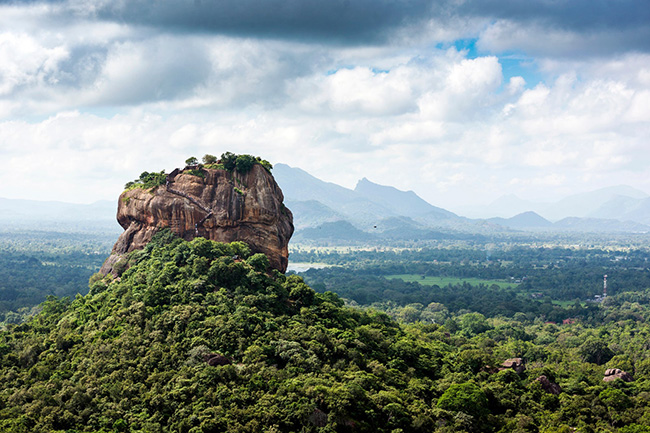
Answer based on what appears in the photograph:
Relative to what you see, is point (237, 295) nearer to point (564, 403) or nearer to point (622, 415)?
point (564, 403)

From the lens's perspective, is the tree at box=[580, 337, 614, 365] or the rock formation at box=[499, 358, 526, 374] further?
the tree at box=[580, 337, 614, 365]

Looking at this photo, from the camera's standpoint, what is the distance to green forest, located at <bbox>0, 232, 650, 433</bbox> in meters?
23.2

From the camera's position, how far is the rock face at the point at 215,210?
3784 centimetres

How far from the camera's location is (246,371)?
25172 mm

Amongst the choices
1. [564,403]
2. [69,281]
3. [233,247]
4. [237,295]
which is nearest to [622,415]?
[564,403]

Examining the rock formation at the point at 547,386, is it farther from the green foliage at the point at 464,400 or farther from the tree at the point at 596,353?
the tree at the point at 596,353

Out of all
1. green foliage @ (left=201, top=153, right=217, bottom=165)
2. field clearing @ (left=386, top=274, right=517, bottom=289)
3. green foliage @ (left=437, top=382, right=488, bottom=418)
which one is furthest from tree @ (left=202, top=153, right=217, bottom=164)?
field clearing @ (left=386, top=274, right=517, bottom=289)

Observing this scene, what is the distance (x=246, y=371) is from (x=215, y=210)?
15260mm

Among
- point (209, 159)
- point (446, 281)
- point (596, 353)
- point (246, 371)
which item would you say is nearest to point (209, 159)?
point (209, 159)

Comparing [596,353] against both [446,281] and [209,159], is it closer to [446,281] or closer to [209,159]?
[209,159]

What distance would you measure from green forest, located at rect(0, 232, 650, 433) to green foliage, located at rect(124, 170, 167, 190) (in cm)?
454

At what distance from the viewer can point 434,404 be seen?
87.5ft

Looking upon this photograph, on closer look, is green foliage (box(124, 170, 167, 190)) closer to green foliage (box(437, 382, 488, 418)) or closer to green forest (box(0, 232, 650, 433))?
green forest (box(0, 232, 650, 433))

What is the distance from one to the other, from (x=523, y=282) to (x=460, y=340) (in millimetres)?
82159
